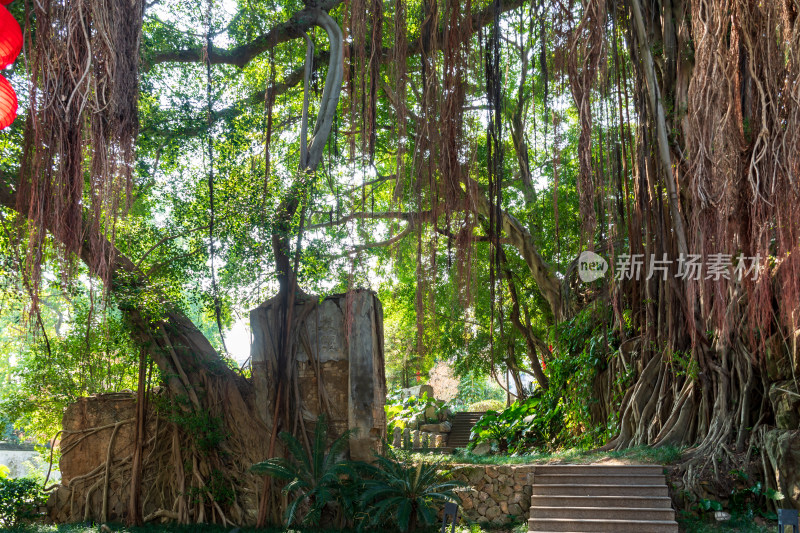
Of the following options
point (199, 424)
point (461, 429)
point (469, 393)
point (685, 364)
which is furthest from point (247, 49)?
point (469, 393)

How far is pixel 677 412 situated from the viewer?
6.34 metres

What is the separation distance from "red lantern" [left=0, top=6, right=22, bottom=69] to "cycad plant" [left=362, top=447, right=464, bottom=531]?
438cm

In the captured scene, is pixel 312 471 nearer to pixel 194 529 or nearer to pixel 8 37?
pixel 194 529

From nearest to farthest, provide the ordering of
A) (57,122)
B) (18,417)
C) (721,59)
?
(57,122)
(721,59)
(18,417)

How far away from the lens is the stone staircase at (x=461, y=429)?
13234mm

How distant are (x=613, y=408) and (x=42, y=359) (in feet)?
20.5

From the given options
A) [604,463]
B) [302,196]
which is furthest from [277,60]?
[604,463]

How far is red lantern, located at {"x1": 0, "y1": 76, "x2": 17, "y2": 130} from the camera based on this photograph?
1.93 metres

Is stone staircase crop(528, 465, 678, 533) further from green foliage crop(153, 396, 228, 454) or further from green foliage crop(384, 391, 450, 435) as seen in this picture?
green foliage crop(384, 391, 450, 435)

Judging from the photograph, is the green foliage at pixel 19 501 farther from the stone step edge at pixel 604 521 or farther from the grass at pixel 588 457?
the stone step edge at pixel 604 521

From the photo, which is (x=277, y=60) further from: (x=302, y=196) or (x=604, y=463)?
(x=604, y=463)

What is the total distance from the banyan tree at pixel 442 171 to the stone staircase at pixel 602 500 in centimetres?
51

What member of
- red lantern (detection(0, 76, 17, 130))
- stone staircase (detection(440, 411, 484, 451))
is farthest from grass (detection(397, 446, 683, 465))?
stone staircase (detection(440, 411, 484, 451))

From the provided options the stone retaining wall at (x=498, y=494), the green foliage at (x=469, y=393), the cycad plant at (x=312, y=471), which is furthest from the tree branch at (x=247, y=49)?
the green foliage at (x=469, y=393)
